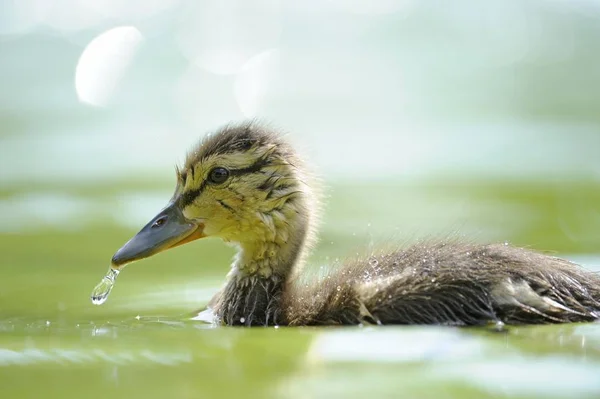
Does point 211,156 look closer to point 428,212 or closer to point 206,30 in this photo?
point 428,212

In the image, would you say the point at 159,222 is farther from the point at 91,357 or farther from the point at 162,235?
the point at 91,357

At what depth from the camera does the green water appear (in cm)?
432

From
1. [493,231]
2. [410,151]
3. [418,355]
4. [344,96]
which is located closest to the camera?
[418,355]

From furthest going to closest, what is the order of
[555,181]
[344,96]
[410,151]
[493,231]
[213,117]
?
[344,96], [213,117], [410,151], [555,181], [493,231]

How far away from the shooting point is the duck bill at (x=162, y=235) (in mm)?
6117

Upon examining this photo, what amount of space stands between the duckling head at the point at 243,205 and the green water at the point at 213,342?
0.36 m

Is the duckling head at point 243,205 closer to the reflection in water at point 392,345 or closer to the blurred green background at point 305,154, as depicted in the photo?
the blurred green background at point 305,154

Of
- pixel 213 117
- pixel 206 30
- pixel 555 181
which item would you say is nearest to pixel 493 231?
pixel 555 181

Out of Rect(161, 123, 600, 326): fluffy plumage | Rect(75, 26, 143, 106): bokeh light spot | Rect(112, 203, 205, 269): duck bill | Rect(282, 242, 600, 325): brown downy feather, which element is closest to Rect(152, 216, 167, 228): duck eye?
Rect(112, 203, 205, 269): duck bill

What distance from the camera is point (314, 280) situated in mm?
5953

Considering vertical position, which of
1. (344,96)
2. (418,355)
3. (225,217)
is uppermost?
(344,96)

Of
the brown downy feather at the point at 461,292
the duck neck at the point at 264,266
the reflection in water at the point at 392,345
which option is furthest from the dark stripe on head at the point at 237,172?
the reflection in water at the point at 392,345

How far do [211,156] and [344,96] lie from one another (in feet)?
19.6

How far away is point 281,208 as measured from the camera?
6.18 meters
